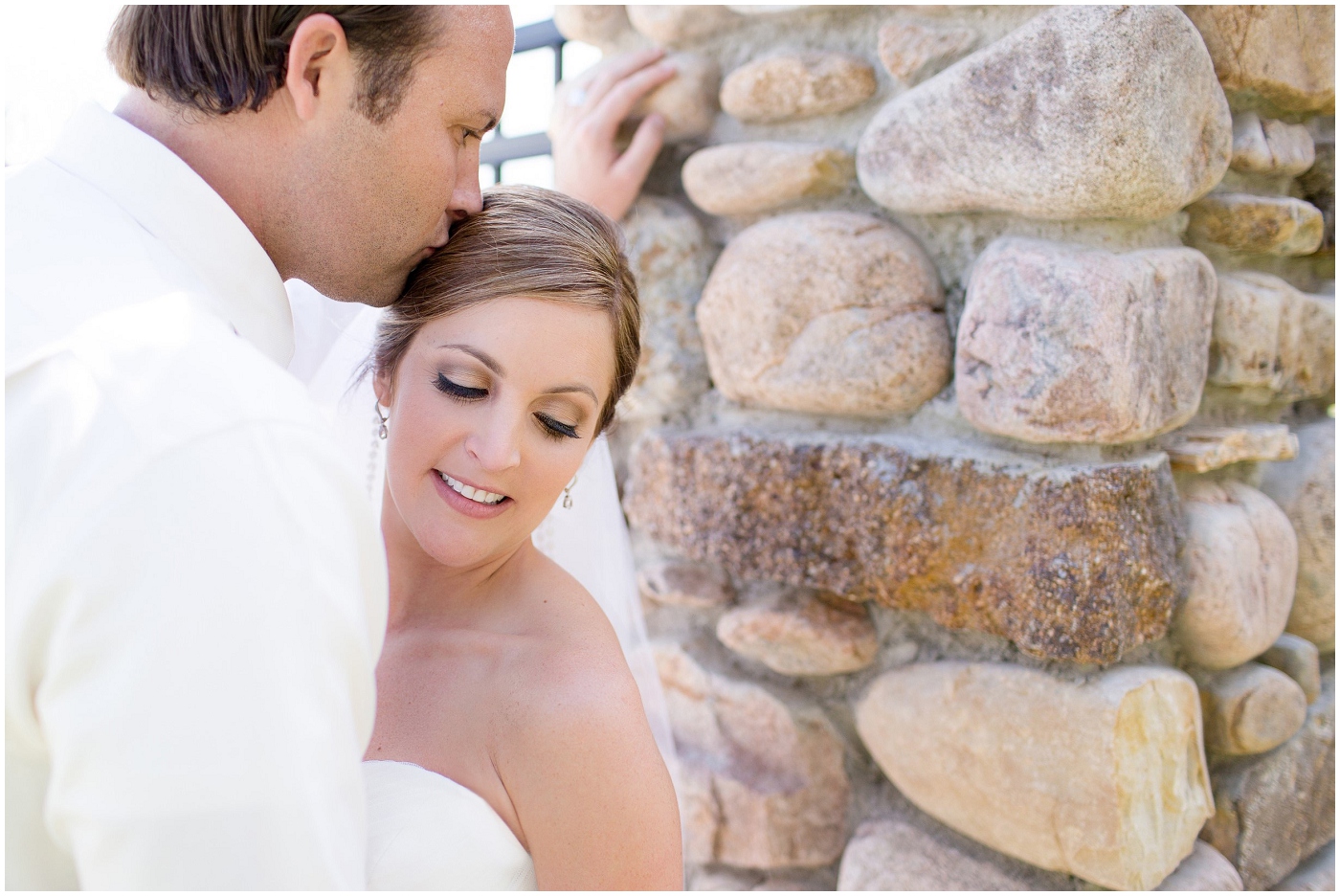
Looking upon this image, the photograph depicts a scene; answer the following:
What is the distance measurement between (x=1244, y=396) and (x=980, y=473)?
456 millimetres

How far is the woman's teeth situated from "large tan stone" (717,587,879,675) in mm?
487

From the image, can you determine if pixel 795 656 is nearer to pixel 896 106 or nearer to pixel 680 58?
pixel 896 106

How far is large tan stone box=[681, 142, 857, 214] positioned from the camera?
1.47m

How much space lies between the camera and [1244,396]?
1.43 m

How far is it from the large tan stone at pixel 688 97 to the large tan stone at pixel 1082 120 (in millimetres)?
383

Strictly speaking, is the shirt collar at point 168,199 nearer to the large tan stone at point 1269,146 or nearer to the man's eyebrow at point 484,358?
the man's eyebrow at point 484,358

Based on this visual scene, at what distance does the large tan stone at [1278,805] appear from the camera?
1383mm

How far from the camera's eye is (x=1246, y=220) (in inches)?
53.3

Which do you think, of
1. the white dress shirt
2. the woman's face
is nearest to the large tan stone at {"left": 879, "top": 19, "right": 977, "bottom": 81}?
the woman's face

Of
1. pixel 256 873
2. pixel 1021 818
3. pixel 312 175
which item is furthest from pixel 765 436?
pixel 256 873

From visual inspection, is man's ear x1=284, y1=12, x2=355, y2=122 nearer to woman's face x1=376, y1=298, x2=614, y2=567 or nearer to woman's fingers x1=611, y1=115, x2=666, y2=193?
woman's face x1=376, y1=298, x2=614, y2=567

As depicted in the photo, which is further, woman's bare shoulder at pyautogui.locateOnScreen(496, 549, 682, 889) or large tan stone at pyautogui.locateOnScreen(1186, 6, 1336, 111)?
large tan stone at pyautogui.locateOnScreen(1186, 6, 1336, 111)

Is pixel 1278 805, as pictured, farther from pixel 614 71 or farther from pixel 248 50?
pixel 248 50

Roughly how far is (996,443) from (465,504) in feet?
2.37
